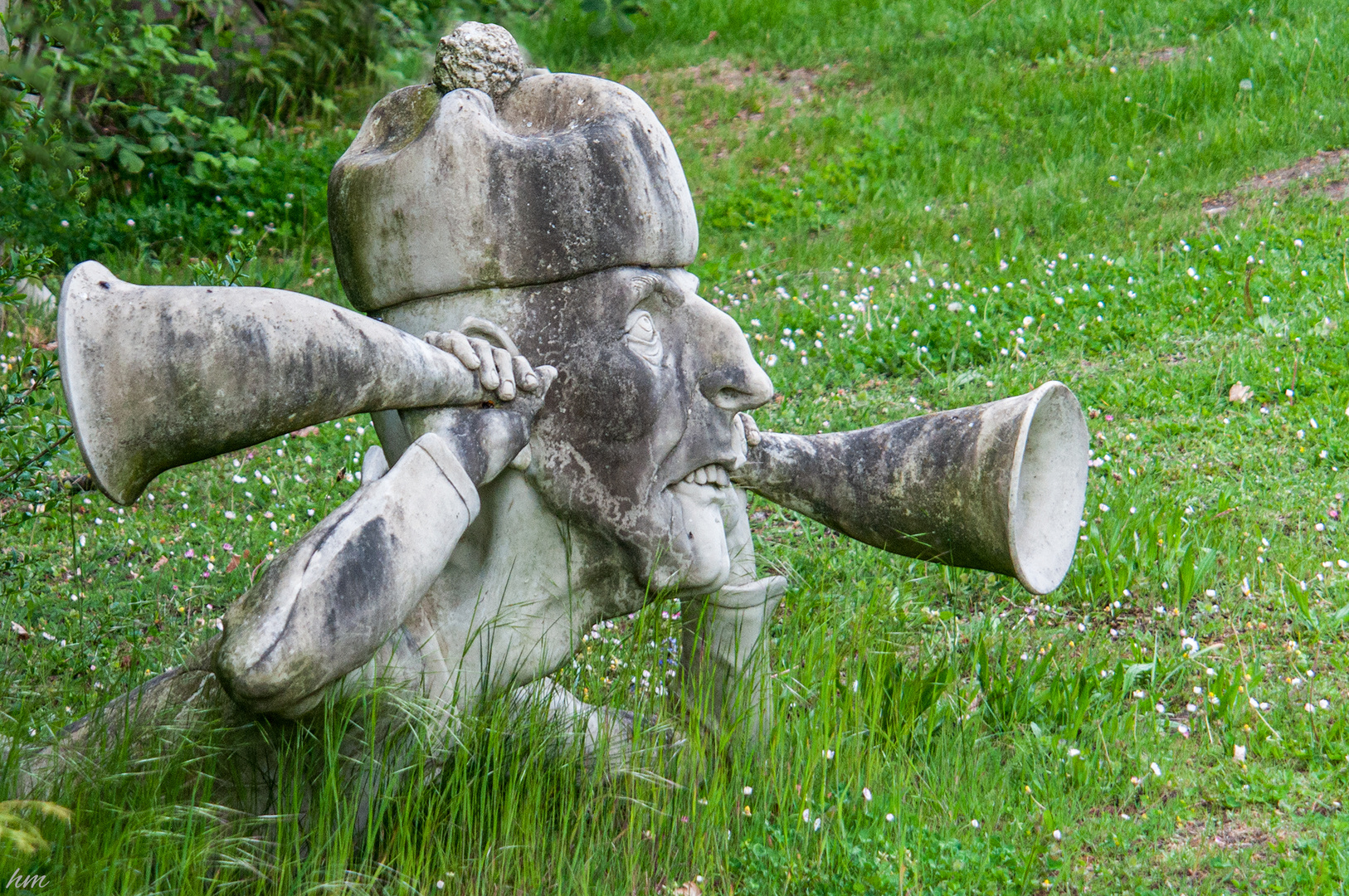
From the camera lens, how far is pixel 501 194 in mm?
2666

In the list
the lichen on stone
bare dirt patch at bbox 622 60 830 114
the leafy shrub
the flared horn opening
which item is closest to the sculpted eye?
the lichen on stone

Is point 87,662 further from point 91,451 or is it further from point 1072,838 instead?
point 1072,838

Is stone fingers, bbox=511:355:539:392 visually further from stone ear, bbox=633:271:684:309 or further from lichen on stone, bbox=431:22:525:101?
lichen on stone, bbox=431:22:525:101

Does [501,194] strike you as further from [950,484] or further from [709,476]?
[950,484]

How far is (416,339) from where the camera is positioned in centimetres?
255

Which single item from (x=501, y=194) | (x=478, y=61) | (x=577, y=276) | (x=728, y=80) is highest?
(x=478, y=61)

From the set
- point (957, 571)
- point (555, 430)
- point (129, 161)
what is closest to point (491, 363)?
point (555, 430)

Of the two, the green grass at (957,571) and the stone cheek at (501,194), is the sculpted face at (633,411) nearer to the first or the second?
the stone cheek at (501,194)

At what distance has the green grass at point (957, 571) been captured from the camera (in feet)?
9.02

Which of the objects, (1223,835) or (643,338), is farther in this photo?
(1223,835)

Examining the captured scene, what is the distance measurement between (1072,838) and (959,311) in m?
3.35

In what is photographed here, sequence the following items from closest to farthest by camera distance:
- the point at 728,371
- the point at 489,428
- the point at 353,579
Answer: the point at 353,579 < the point at 489,428 < the point at 728,371

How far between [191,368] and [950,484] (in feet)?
5.41

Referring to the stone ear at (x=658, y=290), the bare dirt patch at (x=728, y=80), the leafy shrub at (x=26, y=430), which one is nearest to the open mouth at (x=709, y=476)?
the stone ear at (x=658, y=290)
